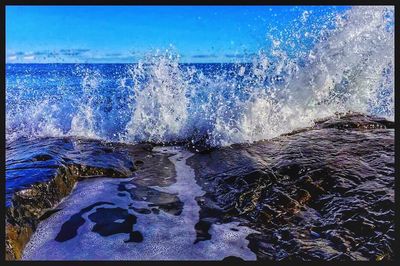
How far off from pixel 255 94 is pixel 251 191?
280 centimetres

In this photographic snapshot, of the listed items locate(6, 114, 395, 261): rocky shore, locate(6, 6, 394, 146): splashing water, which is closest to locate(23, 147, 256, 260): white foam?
locate(6, 114, 395, 261): rocky shore

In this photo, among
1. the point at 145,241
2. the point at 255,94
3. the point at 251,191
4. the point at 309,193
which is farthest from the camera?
the point at 255,94

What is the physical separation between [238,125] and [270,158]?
1.39m

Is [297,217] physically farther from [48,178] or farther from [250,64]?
[250,64]

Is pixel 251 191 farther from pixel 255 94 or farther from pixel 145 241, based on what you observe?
pixel 255 94

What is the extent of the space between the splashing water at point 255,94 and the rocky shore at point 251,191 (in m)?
0.80

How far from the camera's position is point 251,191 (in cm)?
375

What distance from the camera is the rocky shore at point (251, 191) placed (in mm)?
2896

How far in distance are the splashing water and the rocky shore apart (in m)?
0.80

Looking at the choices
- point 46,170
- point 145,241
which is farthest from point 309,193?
point 46,170

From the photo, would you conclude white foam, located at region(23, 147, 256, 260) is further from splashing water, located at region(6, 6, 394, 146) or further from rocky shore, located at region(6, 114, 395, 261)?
splashing water, located at region(6, 6, 394, 146)

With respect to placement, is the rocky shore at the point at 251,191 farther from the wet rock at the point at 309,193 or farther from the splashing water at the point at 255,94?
the splashing water at the point at 255,94

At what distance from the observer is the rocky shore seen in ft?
9.50

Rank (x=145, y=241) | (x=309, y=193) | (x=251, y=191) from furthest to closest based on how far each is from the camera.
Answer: (x=251, y=191) → (x=309, y=193) → (x=145, y=241)
